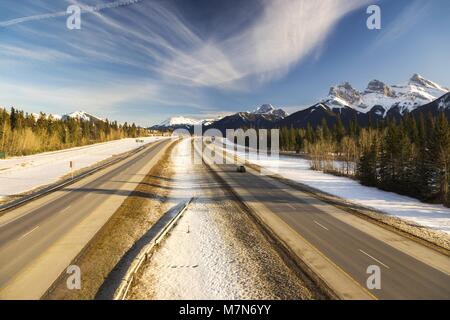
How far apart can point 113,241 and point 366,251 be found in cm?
1634

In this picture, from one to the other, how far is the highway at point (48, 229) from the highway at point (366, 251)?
14.6 metres

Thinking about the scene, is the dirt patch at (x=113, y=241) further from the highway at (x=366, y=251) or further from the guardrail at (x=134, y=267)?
the highway at (x=366, y=251)

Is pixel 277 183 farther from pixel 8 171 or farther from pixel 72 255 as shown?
pixel 8 171

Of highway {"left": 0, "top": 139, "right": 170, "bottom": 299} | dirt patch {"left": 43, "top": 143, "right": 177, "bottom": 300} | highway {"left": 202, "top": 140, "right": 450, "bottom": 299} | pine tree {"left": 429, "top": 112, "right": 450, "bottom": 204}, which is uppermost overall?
pine tree {"left": 429, "top": 112, "right": 450, "bottom": 204}

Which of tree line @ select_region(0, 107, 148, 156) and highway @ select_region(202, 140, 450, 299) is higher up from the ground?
tree line @ select_region(0, 107, 148, 156)

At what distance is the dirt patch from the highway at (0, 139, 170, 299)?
688 mm

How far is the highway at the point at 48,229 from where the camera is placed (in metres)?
14.0

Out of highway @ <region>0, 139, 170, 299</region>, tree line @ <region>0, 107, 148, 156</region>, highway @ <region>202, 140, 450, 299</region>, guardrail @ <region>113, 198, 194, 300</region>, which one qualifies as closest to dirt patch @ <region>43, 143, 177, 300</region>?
highway @ <region>0, 139, 170, 299</region>

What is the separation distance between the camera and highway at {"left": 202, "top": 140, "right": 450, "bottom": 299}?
1394 cm

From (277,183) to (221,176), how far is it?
10882mm

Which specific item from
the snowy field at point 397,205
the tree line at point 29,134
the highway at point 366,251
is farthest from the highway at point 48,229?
the tree line at point 29,134

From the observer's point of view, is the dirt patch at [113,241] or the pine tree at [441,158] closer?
the dirt patch at [113,241]

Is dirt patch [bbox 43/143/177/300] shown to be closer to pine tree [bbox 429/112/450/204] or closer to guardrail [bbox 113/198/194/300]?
guardrail [bbox 113/198/194/300]
